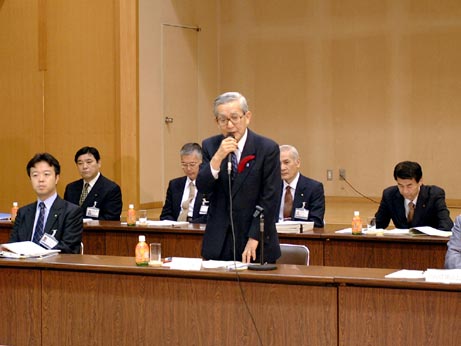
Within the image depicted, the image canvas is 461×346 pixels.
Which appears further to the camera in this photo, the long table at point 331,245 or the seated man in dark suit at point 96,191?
the seated man in dark suit at point 96,191

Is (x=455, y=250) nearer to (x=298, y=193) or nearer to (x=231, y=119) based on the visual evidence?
(x=231, y=119)

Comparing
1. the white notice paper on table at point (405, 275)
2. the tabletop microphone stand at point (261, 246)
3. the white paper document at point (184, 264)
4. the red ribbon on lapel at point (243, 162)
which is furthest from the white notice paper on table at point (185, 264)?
the white notice paper on table at point (405, 275)

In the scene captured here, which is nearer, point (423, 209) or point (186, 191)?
point (423, 209)

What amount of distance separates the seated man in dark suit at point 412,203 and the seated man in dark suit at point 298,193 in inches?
17.9

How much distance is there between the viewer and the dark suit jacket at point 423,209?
19.1 feet

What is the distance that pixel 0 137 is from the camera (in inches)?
408

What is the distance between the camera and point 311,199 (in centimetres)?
623

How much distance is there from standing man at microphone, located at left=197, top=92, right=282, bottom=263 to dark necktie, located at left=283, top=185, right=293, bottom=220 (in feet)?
6.99

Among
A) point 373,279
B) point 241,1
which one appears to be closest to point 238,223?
point 373,279

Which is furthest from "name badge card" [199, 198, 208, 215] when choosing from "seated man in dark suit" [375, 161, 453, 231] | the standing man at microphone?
the standing man at microphone

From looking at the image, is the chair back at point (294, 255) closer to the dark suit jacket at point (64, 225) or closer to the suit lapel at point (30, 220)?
the dark suit jacket at point (64, 225)

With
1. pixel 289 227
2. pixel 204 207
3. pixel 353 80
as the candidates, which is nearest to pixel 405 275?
pixel 289 227

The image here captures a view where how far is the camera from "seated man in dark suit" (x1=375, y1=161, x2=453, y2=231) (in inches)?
225

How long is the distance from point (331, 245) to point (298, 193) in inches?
31.7
